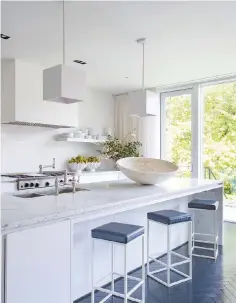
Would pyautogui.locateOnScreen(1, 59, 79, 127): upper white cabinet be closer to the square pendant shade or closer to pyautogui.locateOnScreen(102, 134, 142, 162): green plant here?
pyautogui.locateOnScreen(102, 134, 142, 162): green plant

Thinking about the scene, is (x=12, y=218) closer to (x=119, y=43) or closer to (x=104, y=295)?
(x=104, y=295)

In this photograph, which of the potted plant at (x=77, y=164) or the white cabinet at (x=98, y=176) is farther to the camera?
the potted plant at (x=77, y=164)

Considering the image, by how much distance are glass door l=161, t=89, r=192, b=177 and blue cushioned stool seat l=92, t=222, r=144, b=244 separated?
3.44 meters

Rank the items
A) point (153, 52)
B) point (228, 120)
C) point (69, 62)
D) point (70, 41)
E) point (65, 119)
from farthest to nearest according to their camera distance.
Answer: point (228, 120), point (65, 119), point (69, 62), point (153, 52), point (70, 41)

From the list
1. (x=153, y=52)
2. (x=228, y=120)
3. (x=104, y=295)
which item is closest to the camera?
(x=104, y=295)

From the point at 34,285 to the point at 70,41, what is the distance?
2.79 metres

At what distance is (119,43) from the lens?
356 cm

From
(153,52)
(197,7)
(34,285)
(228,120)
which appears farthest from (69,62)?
(34,285)

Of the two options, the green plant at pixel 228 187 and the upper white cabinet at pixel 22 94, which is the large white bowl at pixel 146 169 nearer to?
the upper white cabinet at pixel 22 94

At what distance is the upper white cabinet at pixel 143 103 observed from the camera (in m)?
3.40

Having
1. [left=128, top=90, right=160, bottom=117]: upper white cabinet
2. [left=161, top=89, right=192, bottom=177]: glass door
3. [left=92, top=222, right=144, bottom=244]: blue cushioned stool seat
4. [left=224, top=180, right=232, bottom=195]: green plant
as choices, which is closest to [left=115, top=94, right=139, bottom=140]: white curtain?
[left=161, top=89, right=192, bottom=177]: glass door

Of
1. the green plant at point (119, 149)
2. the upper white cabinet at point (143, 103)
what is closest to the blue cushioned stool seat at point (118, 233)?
the upper white cabinet at point (143, 103)

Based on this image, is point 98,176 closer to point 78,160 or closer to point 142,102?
point 78,160

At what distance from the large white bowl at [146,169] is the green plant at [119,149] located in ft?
7.29
